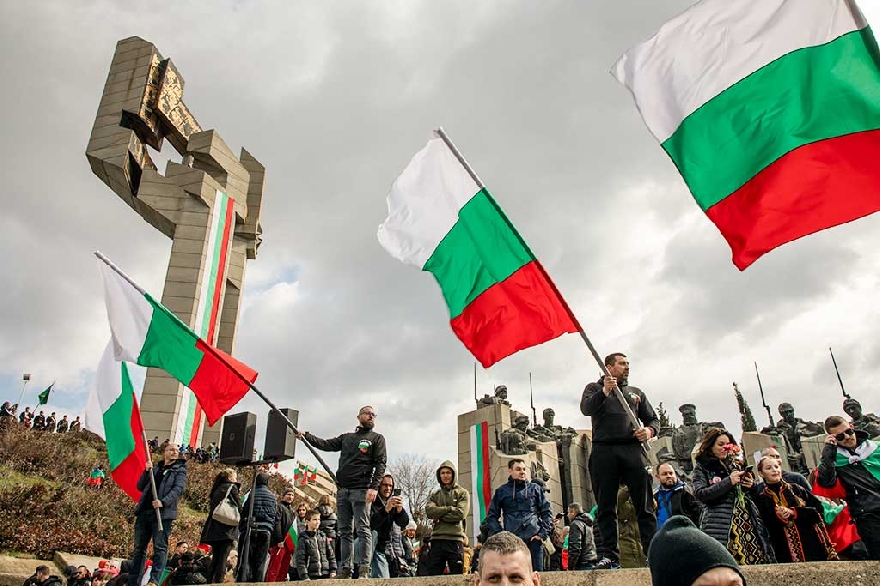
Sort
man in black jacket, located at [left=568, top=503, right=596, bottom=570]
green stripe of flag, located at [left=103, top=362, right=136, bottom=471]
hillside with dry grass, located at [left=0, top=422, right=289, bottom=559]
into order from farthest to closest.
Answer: hillside with dry grass, located at [left=0, top=422, right=289, bottom=559]
man in black jacket, located at [left=568, top=503, right=596, bottom=570]
green stripe of flag, located at [left=103, top=362, right=136, bottom=471]

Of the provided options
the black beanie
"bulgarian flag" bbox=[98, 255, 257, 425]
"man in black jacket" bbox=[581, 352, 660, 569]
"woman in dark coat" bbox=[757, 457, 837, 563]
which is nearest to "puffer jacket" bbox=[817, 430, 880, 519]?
"woman in dark coat" bbox=[757, 457, 837, 563]

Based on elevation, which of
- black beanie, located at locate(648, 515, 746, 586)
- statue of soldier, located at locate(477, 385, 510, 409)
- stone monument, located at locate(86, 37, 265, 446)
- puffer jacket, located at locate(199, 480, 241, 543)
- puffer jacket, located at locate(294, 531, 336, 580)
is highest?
stone monument, located at locate(86, 37, 265, 446)

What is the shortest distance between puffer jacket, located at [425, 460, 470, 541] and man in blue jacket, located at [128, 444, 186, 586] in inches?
109

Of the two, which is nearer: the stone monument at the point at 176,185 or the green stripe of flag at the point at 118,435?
the green stripe of flag at the point at 118,435

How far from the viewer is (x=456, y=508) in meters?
6.70

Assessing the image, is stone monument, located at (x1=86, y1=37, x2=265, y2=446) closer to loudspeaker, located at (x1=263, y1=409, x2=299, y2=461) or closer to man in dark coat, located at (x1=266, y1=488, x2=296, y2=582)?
man in dark coat, located at (x1=266, y1=488, x2=296, y2=582)

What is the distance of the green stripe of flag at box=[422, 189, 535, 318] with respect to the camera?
5695mm

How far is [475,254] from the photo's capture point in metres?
5.96

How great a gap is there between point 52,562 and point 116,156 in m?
24.1

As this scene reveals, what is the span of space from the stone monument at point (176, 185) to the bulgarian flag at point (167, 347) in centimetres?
2144

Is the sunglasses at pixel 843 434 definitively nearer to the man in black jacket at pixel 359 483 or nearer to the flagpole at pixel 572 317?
the flagpole at pixel 572 317

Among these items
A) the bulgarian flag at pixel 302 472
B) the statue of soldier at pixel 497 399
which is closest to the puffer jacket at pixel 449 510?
the statue of soldier at pixel 497 399

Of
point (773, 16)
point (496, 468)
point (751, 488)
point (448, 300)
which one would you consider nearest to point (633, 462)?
point (751, 488)

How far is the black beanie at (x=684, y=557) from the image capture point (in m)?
1.82
